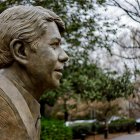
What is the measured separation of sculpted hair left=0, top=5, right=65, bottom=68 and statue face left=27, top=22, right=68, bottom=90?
0.05 m

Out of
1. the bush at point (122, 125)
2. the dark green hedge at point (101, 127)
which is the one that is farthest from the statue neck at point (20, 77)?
the bush at point (122, 125)

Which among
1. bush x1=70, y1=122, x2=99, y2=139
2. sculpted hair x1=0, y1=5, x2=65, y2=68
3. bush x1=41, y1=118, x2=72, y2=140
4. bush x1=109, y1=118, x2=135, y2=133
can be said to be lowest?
bush x1=109, y1=118, x2=135, y2=133

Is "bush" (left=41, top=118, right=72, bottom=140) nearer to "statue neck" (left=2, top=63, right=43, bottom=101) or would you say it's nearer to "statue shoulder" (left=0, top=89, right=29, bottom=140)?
"statue neck" (left=2, top=63, right=43, bottom=101)

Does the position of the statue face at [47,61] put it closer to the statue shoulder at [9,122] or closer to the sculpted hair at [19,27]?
the sculpted hair at [19,27]

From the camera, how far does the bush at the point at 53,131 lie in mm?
12934

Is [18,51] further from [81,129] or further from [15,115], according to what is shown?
[81,129]

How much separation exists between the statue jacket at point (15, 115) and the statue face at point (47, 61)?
0.13 metres

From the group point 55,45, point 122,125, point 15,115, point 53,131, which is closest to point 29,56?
point 55,45

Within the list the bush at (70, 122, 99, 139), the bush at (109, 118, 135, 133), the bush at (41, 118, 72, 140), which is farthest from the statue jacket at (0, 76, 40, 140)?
the bush at (109, 118, 135, 133)

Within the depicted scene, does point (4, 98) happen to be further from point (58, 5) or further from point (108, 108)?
point (108, 108)

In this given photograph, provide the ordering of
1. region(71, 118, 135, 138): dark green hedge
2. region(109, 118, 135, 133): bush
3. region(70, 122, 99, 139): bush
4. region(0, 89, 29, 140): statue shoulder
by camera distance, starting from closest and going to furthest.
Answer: region(0, 89, 29, 140): statue shoulder → region(70, 122, 99, 139): bush → region(71, 118, 135, 138): dark green hedge → region(109, 118, 135, 133): bush

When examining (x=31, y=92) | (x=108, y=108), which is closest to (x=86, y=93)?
(x=108, y=108)

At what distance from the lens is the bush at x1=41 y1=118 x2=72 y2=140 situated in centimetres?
1293

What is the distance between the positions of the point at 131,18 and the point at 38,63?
7776mm
